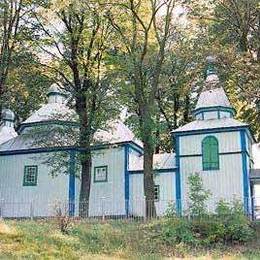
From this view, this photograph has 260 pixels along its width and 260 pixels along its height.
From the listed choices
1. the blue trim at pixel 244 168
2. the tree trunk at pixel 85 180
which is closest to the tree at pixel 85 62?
the tree trunk at pixel 85 180

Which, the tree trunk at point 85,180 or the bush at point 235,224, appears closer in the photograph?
the bush at point 235,224

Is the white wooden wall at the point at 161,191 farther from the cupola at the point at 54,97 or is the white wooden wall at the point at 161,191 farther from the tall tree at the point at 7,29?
the tall tree at the point at 7,29

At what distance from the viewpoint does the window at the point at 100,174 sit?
1249 inches

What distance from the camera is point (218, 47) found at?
Answer: 2455 centimetres

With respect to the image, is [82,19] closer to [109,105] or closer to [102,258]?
[109,105]

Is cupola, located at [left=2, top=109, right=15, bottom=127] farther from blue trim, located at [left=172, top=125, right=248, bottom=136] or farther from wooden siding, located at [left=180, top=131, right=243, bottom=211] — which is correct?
wooden siding, located at [left=180, top=131, right=243, bottom=211]

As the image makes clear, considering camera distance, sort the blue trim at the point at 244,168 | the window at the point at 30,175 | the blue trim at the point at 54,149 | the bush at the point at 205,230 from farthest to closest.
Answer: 1. the window at the point at 30,175
2. the blue trim at the point at 54,149
3. the blue trim at the point at 244,168
4. the bush at the point at 205,230

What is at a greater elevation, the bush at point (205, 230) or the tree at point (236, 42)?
the tree at point (236, 42)

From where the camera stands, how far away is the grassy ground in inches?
630

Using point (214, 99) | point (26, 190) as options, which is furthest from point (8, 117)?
point (214, 99)

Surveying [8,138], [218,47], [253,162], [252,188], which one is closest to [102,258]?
[218,47]

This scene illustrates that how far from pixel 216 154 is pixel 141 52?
7.05 m

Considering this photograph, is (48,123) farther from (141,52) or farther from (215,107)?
(215,107)

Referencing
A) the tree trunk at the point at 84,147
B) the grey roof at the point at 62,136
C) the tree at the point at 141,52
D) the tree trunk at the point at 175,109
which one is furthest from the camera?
the tree trunk at the point at 175,109
